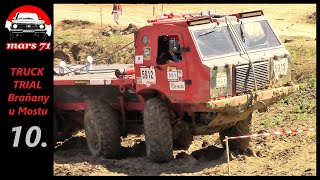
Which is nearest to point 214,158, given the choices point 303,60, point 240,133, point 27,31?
point 240,133

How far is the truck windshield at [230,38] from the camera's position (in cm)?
1172

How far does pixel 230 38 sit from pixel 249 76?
31.4 inches

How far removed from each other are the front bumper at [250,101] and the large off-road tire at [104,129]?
7.91ft

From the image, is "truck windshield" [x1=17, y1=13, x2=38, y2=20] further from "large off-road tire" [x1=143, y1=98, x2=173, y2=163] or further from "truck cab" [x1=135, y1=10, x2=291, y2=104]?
"large off-road tire" [x1=143, y1=98, x2=173, y2=163]

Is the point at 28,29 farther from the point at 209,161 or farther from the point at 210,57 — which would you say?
the point at 209,161

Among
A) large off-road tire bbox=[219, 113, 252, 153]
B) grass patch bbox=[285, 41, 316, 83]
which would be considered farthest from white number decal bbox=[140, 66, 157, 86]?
grass patch bbox=[285, 41, 316, 83]

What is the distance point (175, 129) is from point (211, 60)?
62.2 inches

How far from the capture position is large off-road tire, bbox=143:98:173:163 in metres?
12.0

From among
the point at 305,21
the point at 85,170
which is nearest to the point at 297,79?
the point at 85,170

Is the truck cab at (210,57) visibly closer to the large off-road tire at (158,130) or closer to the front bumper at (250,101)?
the front bumper at (250,101)

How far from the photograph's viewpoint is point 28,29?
1155cm

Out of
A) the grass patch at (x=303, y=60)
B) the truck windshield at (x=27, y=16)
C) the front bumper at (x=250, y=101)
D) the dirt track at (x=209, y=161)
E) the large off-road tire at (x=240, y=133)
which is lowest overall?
the dirt track at (x=209, y=161)

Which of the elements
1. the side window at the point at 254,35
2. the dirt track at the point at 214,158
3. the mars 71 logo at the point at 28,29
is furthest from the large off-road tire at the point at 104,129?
the side window at the point at 254,35

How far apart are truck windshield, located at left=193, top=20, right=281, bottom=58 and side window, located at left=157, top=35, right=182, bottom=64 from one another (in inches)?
17.0
